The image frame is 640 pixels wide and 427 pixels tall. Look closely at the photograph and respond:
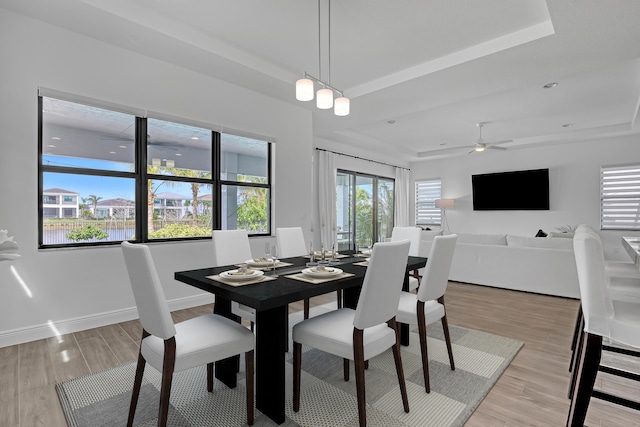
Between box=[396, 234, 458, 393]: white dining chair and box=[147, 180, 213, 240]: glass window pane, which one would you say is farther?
box=[147, 180, 213, 240]: glass window pane

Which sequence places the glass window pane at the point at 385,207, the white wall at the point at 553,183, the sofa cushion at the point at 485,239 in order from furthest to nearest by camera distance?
the glass window pane at the point at 385,207
the white wall at the point at 553,183
the sofa cushion at the point at 485,239

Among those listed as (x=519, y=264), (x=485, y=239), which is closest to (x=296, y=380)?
(x=519, y=264)

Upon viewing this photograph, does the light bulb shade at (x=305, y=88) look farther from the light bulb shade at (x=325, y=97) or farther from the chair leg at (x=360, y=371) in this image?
the chair leg at (x=360, y=371)

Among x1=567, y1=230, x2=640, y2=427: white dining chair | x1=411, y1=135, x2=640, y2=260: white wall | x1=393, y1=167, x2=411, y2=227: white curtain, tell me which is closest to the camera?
x1=567, y1=230, x2=640, y2=427: white dining chair

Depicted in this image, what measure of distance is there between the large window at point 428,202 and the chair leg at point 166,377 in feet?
28.3

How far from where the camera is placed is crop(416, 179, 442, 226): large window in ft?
30.5

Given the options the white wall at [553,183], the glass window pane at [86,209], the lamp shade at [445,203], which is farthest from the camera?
the lamp shade at [445,203]

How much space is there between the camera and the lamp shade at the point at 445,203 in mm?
8484

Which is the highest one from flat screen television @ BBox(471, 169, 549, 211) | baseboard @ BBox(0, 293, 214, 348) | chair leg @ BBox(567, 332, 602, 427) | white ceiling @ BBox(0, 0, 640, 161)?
white ceiling @ BBox(0, 0, 640, 161)

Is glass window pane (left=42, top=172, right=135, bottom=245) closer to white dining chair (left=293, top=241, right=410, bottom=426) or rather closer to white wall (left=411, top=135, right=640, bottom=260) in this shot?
white dining chair (left=293, top=241, right=410, bottom=426)

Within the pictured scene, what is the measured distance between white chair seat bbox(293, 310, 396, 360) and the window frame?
7.89 meters

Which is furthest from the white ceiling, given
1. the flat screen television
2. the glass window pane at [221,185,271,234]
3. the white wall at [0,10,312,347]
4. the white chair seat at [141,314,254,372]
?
the flat screen television

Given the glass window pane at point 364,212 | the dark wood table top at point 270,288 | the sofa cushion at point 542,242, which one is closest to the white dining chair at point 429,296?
the dark wood table top at point 270,288

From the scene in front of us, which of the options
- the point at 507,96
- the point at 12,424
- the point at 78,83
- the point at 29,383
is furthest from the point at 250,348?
the point at 507,96
